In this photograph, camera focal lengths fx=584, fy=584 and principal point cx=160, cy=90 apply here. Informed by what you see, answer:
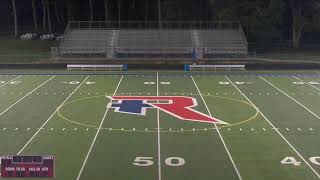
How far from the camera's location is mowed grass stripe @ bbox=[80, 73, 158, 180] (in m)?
14.5

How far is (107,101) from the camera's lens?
24.9m

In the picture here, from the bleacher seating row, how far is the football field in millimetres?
10962

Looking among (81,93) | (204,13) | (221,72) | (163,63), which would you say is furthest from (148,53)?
(81,93)

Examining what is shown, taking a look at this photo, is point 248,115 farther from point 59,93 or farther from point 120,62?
point 120,62

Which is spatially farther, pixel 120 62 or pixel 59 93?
pixel 120 62

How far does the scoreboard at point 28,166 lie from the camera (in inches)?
457

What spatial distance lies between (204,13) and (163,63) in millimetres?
14280

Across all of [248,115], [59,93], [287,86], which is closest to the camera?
[248,115]

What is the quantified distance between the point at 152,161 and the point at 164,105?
8.47 metres

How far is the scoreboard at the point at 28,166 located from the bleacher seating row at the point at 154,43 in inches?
1196

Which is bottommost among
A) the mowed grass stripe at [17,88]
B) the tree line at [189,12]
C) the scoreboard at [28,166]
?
the mowed grass stripe at [17,88]

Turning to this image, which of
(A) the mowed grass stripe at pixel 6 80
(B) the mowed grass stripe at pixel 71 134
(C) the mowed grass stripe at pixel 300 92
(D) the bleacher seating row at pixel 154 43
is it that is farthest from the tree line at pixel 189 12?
(B) the mowed grass stripe at pixel 71 134

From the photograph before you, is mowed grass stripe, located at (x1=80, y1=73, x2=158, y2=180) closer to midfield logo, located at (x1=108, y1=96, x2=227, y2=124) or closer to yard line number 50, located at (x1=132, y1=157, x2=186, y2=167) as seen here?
yard line number 50, located at (x1=132, y1=157, x2=186, y2=167)

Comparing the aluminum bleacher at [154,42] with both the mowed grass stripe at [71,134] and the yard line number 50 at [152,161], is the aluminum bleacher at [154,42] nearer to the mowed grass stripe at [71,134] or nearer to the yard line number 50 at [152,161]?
the mowed grass stripe at [71,134]
